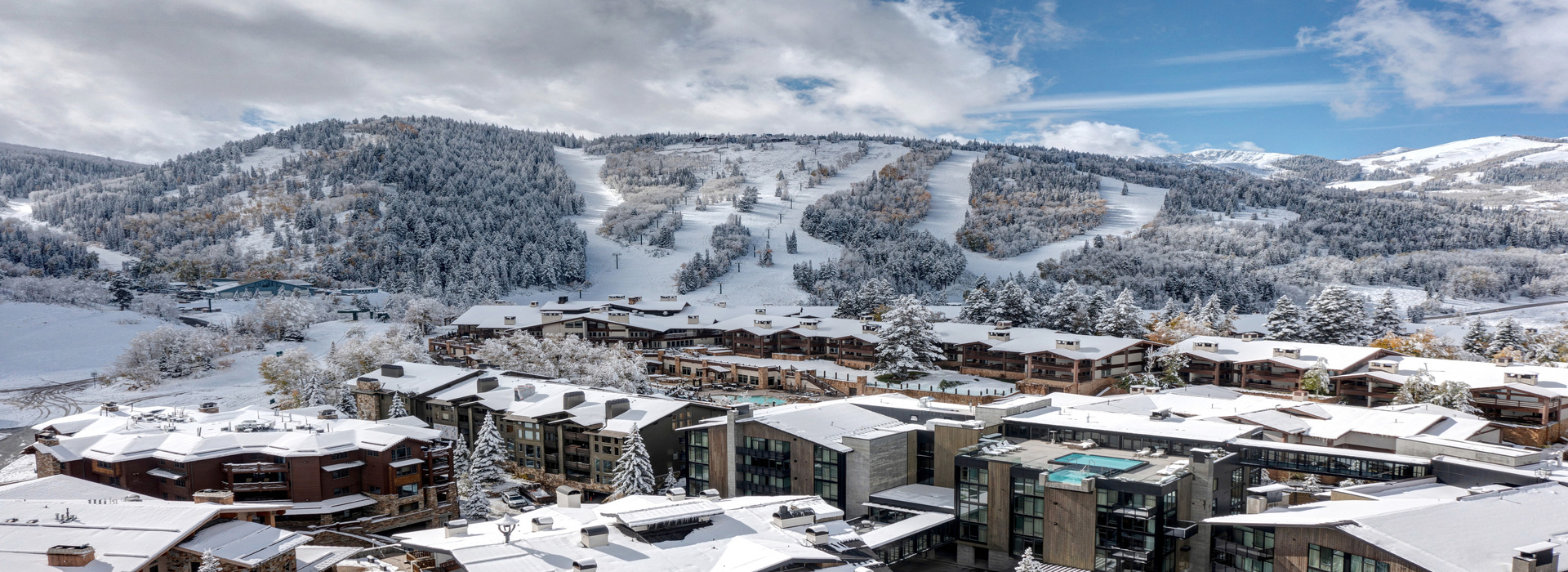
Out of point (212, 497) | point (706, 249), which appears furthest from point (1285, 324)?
point (706, 249)

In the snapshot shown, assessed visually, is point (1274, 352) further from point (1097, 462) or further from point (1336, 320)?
point (1097, 462)

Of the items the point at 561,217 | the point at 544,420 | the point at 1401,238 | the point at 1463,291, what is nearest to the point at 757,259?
the point at 561,217

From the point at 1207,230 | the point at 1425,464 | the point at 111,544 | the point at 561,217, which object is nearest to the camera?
the point at 111,544

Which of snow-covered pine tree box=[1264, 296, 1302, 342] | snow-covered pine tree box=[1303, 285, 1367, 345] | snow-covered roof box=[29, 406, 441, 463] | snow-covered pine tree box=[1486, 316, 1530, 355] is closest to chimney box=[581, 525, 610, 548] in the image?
snow-covered roof box=[29, 406, 441, 463]

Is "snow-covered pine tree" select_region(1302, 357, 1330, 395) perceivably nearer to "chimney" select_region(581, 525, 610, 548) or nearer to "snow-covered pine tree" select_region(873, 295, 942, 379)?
"snow-covered pine tree" select_region(873, 295, 942, 379)

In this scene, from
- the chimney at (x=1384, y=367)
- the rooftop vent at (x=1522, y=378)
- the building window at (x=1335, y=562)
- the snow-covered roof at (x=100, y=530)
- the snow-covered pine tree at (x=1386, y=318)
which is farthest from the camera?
the snow-covered pine tree at (x=1386, y=318)

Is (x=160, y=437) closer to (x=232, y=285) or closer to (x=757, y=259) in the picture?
(x=232, y=285)

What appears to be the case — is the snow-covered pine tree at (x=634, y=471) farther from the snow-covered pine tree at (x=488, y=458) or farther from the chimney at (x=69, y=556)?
the chimney at (x=69, y=556)

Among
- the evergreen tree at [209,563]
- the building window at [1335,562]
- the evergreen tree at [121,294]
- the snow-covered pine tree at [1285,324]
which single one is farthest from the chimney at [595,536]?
the evergreen tree at [121,294]
